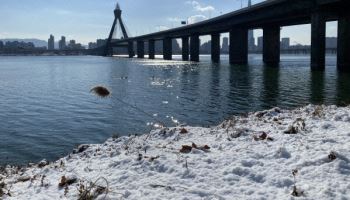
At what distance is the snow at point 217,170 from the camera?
8789mm

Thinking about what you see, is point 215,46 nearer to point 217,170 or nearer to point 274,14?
point 274,14

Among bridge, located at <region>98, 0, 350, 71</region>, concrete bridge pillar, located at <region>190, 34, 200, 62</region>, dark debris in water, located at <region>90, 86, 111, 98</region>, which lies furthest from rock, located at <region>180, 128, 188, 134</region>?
concrete bridge pillar, located at <region>190, 34, 200, 62</region>

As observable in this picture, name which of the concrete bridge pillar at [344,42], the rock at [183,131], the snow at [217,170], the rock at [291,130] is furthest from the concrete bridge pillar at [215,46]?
the snow at [217,170]

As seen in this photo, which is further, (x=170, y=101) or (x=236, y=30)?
(x=236, y=30)

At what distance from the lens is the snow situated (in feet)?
28.8

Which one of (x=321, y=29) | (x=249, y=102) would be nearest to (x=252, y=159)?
(x=249, y=102)

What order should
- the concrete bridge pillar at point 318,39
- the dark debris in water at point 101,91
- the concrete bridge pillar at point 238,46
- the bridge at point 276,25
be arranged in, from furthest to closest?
the concrete bridge pillar at point 238,46 < the bridge at point 276,25 < the concrete bridge pillar at point 318,39 < the dark debris in water at point 101,91

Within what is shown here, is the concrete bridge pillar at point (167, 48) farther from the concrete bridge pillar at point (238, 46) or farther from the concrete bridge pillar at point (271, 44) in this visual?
the concrete bridge pillar at point (238, 46)

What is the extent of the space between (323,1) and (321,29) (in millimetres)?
7271

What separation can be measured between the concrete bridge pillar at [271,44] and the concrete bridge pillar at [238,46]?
→ 6725mm

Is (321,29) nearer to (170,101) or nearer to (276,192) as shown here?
(170,101)

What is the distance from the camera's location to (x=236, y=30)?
384 ft

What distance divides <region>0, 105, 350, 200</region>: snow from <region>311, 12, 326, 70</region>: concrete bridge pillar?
65.4 metres

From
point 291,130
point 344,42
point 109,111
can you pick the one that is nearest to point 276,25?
point 344,42
